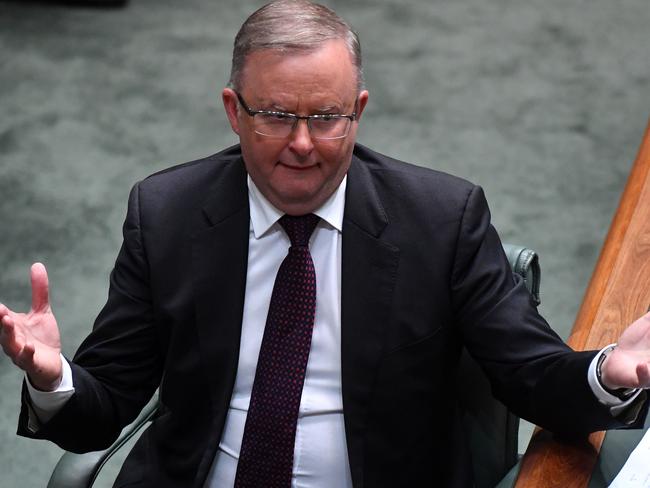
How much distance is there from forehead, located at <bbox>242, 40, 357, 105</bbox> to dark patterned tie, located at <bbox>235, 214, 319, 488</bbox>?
253mm

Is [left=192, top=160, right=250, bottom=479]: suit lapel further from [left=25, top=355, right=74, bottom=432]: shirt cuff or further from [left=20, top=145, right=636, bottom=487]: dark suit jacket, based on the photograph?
[left=25, top=355, right=74, bottom=432]: shirt cuff

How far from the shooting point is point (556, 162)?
4.32 metres

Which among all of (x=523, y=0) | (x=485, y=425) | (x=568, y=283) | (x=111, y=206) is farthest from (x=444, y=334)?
(x=523, y=0)

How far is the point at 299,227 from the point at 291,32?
0.35 metres

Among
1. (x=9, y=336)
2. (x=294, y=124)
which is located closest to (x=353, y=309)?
(x=294, y=124)

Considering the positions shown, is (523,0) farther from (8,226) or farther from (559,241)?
(8,226)

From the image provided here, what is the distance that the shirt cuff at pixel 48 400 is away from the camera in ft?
6.71

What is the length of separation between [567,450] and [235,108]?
2.43 feet

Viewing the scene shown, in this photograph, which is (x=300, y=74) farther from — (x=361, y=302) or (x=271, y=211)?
(x=361, y=302)

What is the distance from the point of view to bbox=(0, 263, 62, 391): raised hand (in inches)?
75.4

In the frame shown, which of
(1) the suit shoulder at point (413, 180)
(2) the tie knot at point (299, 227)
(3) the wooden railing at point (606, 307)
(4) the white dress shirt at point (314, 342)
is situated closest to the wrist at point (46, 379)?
(4) the white dress shirt at point (314, 342)

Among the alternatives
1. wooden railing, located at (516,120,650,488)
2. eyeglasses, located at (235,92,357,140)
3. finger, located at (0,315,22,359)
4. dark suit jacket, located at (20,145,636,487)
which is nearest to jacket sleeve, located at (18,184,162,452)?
dark suit jacket, located at (20,145,636,487)

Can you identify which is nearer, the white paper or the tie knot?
the white paper

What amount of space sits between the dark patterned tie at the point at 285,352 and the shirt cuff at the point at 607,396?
49cm
